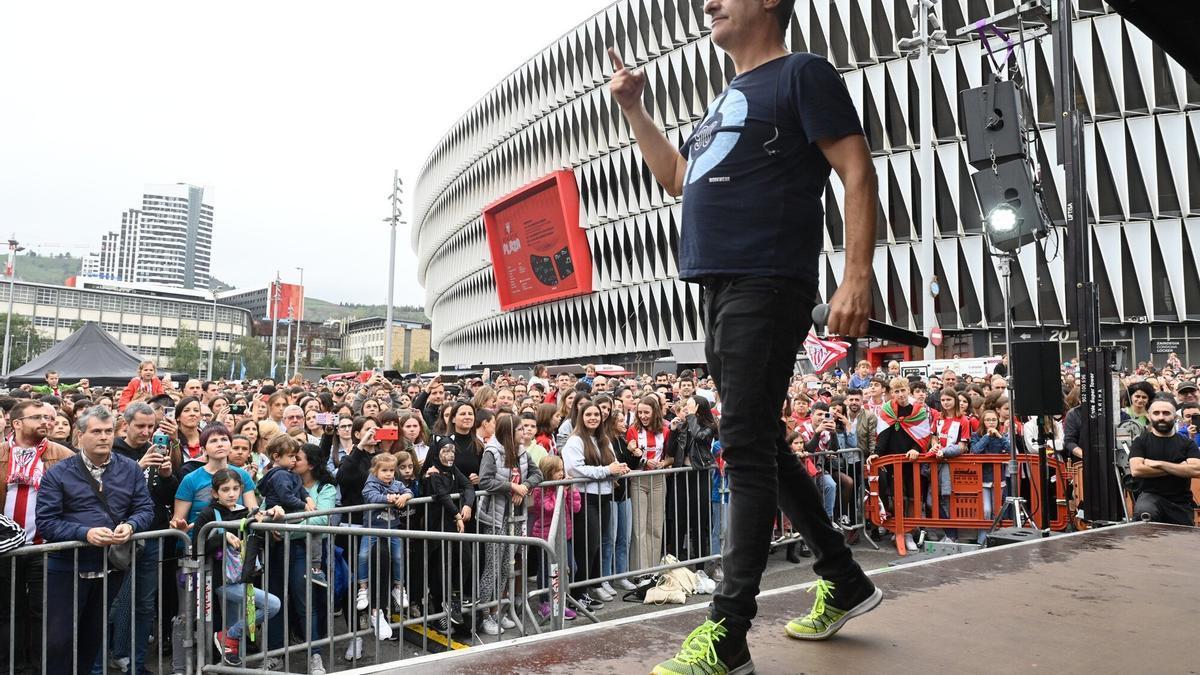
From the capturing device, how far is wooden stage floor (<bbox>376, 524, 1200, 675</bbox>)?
250 centimetres

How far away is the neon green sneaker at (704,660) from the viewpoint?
2.37 meters

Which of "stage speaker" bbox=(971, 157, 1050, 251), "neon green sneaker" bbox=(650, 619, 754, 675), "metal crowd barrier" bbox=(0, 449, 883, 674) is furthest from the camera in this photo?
"stage speaker" bbox=(971, 157, 1050, 251)

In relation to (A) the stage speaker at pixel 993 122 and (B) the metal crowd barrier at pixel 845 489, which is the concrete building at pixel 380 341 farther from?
(A) the stage speaker at pixel 993 122

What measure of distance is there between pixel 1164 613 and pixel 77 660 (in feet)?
20.8

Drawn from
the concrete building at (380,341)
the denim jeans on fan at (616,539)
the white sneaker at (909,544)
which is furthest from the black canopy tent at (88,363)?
the concrete building at (380,341)

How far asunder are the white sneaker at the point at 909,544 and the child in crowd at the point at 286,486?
268 inches

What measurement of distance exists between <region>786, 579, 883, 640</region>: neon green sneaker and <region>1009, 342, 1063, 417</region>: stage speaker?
546cm

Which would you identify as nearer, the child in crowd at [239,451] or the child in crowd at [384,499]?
the child in crowd at [384,499]

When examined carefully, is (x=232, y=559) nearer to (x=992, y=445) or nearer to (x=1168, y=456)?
(x=1168, y=456)

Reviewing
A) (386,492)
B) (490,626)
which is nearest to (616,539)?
(490,626)

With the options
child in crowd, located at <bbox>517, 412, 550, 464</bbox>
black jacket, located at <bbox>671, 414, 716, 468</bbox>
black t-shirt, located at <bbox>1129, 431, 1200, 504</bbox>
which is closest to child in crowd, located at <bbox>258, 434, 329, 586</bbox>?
child in crowd, located at <bbox>517, 412, 550, 464</bbox>

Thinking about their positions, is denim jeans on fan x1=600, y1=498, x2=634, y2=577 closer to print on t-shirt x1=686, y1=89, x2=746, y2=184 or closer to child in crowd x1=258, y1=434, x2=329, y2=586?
child in crowd x1=258, y1=434, x2=329, y2=586

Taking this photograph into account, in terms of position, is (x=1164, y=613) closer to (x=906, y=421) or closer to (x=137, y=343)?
(x=906, y=421)

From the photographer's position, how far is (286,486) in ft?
22.8
